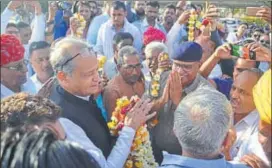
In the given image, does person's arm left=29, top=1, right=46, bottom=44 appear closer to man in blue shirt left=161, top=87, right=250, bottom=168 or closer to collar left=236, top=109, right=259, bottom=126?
collar left=236, top=109, right=259, bottom=126

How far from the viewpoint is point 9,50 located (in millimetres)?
2934

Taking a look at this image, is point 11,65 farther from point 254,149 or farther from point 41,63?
point 254,149

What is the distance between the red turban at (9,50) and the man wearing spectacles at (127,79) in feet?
2.71

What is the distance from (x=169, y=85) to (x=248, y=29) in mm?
4622

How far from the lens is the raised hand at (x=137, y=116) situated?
2484mm

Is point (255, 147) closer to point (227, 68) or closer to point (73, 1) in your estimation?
point (227, 68)

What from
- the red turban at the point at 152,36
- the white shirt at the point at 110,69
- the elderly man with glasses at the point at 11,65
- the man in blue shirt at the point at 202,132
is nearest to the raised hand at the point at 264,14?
the man in blue shirt at the point at 202,132

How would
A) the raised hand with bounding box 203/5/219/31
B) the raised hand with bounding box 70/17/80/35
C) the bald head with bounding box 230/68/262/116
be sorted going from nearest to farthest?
the bald head with bounding box 230/68/262/116 → the raised hand with bounding box 203/5/219/31 → the raised hand with bounding box 70/17/80/35

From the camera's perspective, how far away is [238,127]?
2.73 meters

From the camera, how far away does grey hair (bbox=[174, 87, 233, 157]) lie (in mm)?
1807

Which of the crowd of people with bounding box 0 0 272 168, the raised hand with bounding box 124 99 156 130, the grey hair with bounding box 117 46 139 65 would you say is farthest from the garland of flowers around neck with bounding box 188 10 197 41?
the raised hand with bounding box 124 99 156 130

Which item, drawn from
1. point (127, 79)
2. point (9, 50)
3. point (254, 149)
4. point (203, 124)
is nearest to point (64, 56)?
point (9, 50)

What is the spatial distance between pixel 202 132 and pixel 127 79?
190cm

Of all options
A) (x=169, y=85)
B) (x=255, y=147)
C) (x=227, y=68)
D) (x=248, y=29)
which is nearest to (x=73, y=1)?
(x=248, y=29)
